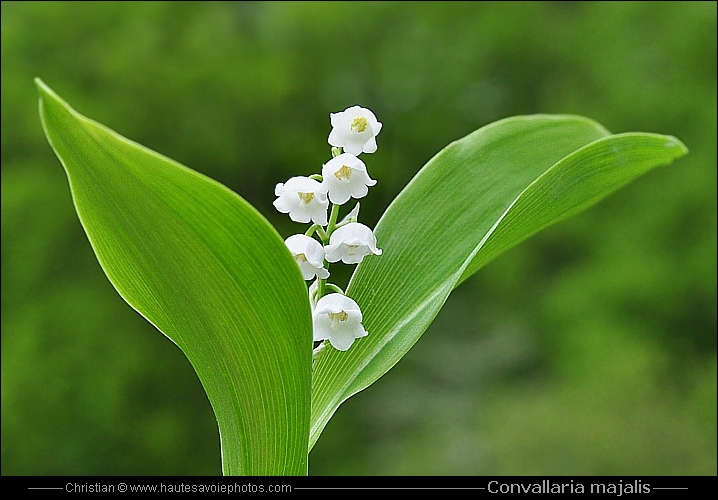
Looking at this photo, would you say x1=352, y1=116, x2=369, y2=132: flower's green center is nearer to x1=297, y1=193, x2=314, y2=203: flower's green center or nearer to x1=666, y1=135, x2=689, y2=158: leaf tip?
x1=297, y1=193, x2=314, y2=203: flower's green center

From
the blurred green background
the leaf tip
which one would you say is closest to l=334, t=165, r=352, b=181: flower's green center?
the leaf tip

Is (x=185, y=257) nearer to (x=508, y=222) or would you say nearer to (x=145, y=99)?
(x=508, y=222)

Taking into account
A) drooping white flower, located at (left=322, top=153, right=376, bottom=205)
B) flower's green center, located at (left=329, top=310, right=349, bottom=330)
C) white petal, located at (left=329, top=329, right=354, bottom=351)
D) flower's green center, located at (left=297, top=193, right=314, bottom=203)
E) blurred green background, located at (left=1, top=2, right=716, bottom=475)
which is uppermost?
blurred green background, located at (left=1, top=2, right=716, bottom=475)

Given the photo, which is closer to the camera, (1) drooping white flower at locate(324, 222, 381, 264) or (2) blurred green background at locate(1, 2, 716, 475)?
(1) drooping white flower at locate(324, 222, 381, 264)

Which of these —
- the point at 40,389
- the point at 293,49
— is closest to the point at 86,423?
the point at 40,389

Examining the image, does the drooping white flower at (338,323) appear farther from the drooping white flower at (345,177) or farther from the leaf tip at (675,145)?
the leaf tip at (675,145)

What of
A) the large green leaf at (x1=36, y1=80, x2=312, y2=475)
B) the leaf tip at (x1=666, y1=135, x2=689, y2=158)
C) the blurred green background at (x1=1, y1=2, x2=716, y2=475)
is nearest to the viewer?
the large green leaf at (x1=36, y1=80, x2=312, y2=475)

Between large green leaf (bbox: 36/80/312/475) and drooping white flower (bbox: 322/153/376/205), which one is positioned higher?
drooping white flower (bbox: 322/153/376/205)
